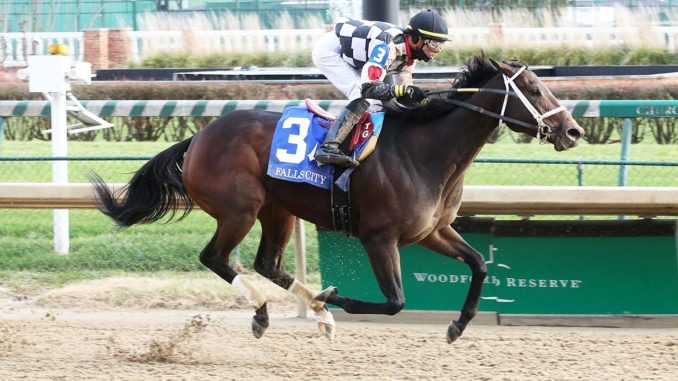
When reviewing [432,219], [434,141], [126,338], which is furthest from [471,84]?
[126,338]

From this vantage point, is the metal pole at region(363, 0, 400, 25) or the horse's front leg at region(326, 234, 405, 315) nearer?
the horse's front leg at region(326, 234, 405, 315)

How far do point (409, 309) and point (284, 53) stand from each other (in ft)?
32.9

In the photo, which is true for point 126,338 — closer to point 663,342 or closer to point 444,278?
point 444,278

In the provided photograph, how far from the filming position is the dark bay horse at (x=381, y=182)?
5.55 metres

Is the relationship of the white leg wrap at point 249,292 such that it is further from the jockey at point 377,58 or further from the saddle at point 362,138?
the saddle at point 362,138

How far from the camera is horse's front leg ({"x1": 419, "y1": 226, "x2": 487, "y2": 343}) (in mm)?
5828

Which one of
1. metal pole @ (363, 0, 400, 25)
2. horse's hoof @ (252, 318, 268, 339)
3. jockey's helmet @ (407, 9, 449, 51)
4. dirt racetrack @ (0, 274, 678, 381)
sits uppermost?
metal pole @ (363, 0, 400, 25)

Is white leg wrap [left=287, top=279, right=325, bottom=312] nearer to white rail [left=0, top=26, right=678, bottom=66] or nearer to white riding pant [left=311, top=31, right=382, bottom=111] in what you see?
white riding pant [left=311, top=31, right=382, bottom=111]

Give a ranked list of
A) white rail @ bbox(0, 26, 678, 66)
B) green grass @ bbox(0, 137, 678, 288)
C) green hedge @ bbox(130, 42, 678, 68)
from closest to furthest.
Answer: green grass @ bbox(0, 137, 678, 288) < green hedge @ bbox(130, 42, 678, 68) < white rail @ bbox(0, 26, 678, 66)

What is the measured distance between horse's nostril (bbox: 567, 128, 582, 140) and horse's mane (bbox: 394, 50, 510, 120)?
559 millimetres

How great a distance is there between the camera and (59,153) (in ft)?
26.5

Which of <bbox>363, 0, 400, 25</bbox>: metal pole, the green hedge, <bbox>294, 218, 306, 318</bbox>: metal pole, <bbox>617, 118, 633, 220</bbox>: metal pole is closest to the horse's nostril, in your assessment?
<bbox>363, 0, 400, 25</bbox>: metal pole

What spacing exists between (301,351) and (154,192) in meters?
1.25

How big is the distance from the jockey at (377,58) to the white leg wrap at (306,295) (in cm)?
83
